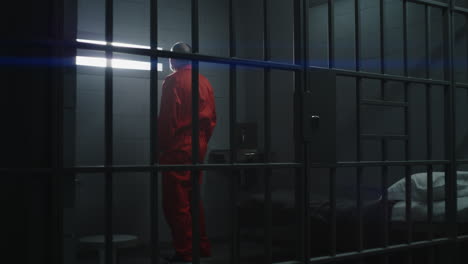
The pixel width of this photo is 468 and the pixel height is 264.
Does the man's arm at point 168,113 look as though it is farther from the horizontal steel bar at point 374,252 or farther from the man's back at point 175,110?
the horizontal steel bar at point 374,252

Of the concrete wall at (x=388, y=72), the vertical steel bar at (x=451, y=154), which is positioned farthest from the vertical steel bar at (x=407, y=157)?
the concrete wall at (x=388, y=72)

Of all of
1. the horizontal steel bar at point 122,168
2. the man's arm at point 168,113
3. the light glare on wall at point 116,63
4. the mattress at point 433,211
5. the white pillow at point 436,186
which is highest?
the light glare on wall at point 116,63

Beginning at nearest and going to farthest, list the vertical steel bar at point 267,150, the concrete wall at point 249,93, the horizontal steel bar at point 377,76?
the vertical steel bar at point 267,150 → the horizontal steel bar at point 377,76 → the concrete wall at point 249,93

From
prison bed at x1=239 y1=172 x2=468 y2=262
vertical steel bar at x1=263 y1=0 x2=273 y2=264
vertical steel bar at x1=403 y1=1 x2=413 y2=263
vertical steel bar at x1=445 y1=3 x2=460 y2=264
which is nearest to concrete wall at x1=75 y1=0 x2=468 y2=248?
prison bed at x1=239 y1=172 x2=468 y2=262

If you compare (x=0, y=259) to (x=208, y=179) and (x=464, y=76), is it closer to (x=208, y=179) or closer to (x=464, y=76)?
(x=464, y=76)

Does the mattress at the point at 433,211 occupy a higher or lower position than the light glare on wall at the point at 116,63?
lower

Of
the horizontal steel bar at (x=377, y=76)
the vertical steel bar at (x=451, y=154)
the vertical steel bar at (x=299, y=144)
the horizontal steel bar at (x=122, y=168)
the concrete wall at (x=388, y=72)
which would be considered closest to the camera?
the horizontal steel bar at (x=122, y=168)

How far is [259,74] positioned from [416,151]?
2123 mm

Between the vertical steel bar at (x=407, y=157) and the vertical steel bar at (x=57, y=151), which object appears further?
the vertical steel bar at (x=407, y=157)

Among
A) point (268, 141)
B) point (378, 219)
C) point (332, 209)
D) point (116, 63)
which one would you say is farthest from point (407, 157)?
point (116, 63)

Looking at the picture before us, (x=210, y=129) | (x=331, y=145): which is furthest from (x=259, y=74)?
(x=331, y=145)

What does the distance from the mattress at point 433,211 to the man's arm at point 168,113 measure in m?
1.49

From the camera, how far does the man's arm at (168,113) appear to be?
11.0 ft

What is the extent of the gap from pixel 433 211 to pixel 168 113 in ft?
5.69
